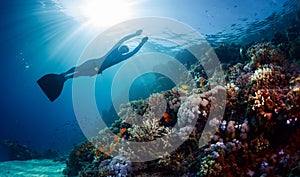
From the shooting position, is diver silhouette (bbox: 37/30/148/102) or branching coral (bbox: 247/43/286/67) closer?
branching coral (bbox: 247/43/286/67)

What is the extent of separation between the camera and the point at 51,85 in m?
9.97

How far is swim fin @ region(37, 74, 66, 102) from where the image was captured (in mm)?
9811

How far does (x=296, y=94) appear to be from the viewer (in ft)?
16.3

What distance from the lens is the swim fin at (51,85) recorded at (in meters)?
9.81

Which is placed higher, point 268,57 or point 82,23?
point 82,23

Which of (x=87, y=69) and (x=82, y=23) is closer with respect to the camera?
(x=87, y=69)


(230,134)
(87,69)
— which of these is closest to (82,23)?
(87,69)

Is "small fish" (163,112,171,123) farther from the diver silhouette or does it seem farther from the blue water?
the blue water

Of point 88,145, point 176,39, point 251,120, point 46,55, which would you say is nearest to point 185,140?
point 251,120

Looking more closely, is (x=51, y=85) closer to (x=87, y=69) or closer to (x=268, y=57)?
(x=87, y=69)

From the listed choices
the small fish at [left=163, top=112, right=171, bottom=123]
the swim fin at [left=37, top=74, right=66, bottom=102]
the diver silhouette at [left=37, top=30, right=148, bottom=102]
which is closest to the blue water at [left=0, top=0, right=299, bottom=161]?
the diver silhouette at [left=37, top=30, right=148, bottom=102]

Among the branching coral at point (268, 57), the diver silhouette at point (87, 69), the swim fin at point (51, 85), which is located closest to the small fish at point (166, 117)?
the branching coral at point (268, 57)

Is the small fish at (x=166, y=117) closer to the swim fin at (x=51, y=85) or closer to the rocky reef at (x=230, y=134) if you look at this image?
the rocky reef at (x=230, y=134)

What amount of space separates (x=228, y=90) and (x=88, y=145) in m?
7.69
